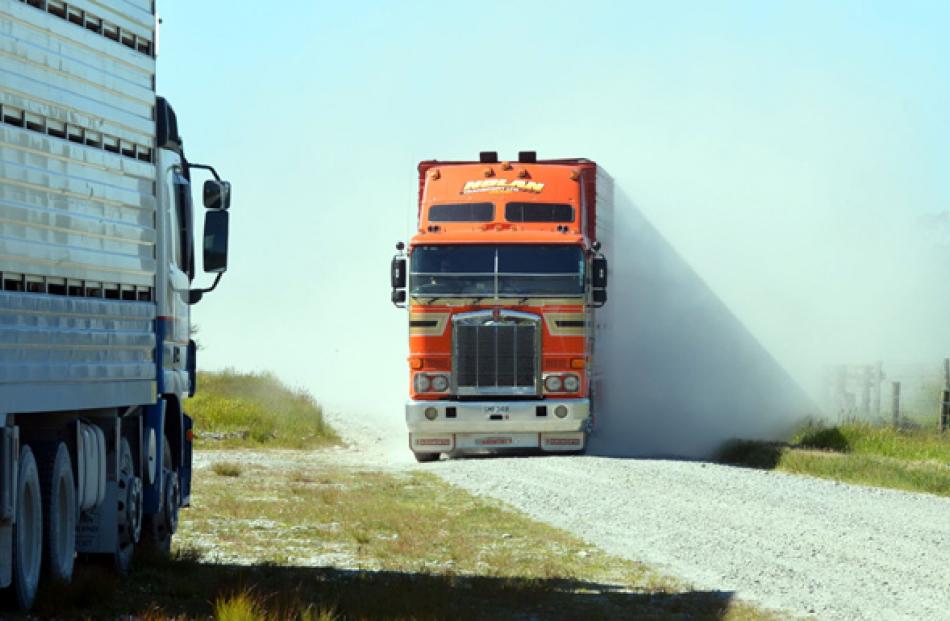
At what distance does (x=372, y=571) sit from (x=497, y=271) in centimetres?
1284

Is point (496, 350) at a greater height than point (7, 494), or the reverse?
point (496, 350)

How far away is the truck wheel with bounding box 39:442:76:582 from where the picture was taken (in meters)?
10.9

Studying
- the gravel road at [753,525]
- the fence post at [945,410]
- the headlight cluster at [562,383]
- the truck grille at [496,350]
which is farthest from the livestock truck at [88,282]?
the fence post at [945,410]

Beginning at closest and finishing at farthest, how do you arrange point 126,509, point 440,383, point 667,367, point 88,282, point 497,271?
point 88,282, point 126,509, point 497,271, point 440,383, point 667,367

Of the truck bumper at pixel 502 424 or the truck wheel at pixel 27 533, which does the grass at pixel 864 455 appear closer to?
the truck bumper at pixel 502 424

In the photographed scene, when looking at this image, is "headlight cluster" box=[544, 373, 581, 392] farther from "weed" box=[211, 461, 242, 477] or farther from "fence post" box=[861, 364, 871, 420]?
"fence post" box=[861, 364, 871, 420]

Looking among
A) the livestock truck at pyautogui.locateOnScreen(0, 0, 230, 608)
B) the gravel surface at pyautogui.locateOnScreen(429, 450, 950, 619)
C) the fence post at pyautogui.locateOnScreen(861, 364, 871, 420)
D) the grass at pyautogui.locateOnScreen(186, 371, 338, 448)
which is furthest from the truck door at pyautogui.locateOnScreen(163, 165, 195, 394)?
the fence post at pyautogui.locateOnScreen(861, 364, 871, 420)

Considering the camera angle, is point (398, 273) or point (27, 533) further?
point (398, 273)

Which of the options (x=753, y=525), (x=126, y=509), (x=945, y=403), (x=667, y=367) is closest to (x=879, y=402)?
(x=667, y=367)

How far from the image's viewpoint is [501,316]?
26453mm

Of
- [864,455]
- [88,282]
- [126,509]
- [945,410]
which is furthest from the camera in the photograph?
[945,410]

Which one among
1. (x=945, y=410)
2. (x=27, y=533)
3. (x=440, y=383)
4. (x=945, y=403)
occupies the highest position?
(x=440, y=383)

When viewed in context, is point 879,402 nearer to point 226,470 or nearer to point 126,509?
point 226,470

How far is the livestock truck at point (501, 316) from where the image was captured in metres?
26.2
